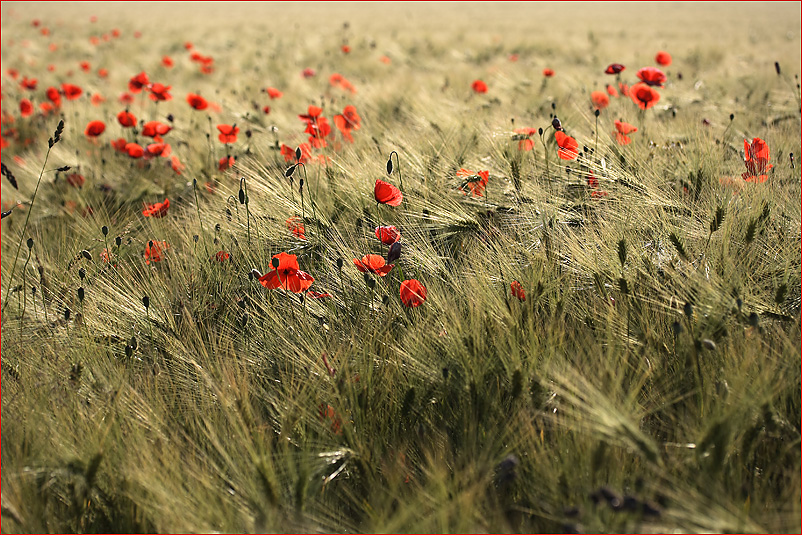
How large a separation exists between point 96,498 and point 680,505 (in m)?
1.01

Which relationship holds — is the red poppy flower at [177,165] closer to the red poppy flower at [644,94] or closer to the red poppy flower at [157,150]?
the red poppy flower at [157,150]

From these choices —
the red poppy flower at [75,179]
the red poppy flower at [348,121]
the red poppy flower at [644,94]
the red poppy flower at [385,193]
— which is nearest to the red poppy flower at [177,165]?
the red poppy flower at [75,179]

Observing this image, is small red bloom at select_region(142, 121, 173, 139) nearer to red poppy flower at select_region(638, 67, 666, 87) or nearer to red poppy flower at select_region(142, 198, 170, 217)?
red poppy flower at select_region(142, 198, 170, 217)

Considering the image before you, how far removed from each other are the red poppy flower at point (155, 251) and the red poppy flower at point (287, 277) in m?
0.52

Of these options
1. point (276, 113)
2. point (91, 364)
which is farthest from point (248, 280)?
point (276, 113)

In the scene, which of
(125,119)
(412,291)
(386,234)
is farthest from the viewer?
(125,119)

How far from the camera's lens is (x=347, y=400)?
1136 mm

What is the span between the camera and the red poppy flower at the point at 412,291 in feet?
4.24

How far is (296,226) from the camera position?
1.70 meters

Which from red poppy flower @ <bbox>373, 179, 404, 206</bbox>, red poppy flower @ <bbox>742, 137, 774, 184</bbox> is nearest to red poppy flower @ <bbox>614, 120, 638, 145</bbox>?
red poppy flower @ <bbox>742, 137, 774, 184</bbox>

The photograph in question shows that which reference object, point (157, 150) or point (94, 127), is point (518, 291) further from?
point (94, 127)

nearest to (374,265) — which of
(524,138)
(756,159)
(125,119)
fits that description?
(524,138)

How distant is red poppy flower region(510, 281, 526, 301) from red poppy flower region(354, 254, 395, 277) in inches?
12.6

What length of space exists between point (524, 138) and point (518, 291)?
3.57 feet
